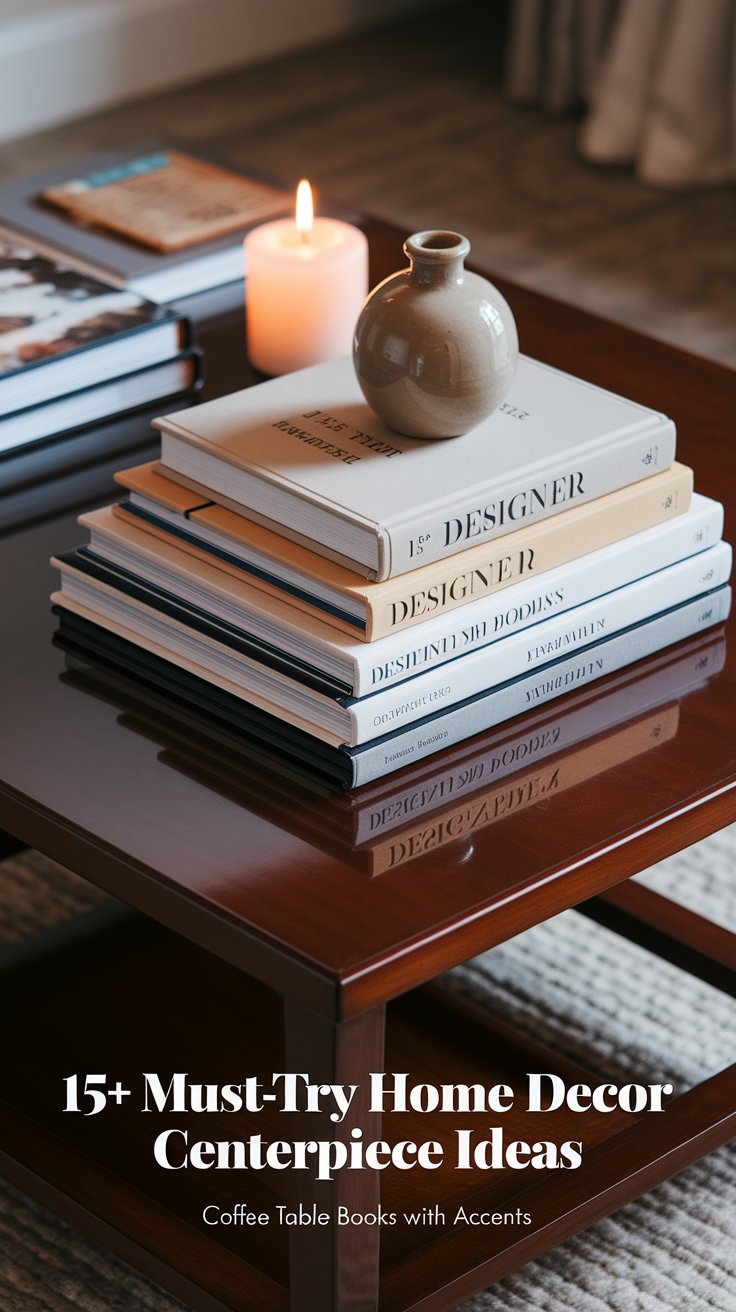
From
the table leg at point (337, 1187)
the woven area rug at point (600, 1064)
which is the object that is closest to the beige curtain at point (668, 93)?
the woven area rug at point (600, 1064)

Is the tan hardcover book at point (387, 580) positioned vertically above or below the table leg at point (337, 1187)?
above

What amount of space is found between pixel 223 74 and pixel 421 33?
0.46 m

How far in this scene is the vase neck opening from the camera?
0.85 metres

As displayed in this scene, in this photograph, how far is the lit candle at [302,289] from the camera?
1148mm

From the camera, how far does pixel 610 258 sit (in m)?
2.60

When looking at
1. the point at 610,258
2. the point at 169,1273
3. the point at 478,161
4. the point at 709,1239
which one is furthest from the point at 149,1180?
the point at 478,161

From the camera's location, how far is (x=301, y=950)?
70 cm

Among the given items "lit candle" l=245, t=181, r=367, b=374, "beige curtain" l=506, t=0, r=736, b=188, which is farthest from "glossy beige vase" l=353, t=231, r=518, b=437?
"beige curtain" l=506, t=0, r=736, b=188

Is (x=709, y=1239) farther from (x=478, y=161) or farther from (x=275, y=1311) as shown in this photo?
(x=478, y=161)

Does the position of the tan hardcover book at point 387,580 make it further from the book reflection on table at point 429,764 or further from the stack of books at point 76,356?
the stack of books at point 76,356

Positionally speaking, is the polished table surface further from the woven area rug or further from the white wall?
the white wall

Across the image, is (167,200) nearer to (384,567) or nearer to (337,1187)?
(384,567)

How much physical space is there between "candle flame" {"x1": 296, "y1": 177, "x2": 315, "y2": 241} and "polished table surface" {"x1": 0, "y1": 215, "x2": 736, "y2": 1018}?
0.38 meters

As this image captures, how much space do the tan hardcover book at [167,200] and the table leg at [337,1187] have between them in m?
0.76
